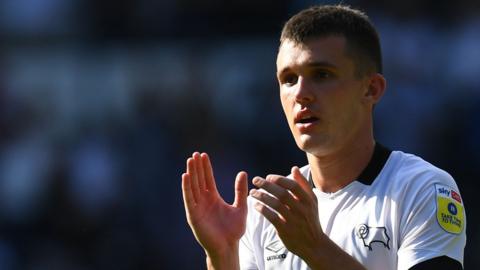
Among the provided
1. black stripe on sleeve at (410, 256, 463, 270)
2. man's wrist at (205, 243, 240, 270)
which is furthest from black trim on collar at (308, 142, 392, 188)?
man's wrist at (205, 243, 240, 270)

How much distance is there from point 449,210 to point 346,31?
3.04ft

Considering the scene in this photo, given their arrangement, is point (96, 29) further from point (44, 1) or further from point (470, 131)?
point (470, 131)

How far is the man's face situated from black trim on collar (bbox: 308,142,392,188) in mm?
138

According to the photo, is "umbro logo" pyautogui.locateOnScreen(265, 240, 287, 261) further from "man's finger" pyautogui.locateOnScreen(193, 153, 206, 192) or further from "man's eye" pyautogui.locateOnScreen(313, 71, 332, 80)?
"man's eye" pyautogui.locateOnScreen(313, 71, 332, 80)

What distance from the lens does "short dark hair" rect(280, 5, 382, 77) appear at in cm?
450

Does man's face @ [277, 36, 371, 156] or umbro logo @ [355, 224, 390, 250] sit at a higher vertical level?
man's face @ [277, 36, 371, 156]

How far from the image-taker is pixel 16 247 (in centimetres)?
1095

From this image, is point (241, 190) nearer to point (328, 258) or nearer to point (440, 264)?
point (328, 258)

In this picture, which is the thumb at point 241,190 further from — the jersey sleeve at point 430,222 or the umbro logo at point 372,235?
the jersey sleeve at point 430,222

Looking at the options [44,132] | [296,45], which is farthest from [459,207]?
[44,132]

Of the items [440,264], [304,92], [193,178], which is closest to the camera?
[440,264]

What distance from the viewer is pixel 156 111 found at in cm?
1147

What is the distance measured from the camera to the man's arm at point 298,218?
3.83 metres

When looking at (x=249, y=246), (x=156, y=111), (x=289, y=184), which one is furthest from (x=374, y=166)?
(x=156, y=111)
